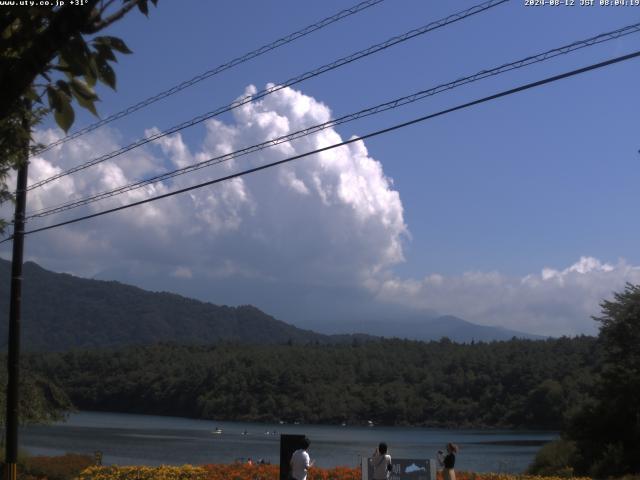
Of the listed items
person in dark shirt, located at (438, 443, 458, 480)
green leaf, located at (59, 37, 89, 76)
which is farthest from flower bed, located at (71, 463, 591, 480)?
green leaf, located at (59, 37, 89, 76)

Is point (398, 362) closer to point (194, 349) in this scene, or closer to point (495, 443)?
point (194, 349)

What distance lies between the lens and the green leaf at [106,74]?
4680 millimetres

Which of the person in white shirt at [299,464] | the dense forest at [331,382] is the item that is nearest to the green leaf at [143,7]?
the person in white shirt at [299,464]

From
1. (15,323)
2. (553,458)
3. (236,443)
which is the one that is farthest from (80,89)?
(236,443)

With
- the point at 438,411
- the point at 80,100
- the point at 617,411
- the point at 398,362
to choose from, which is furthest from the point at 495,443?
A: the point at 80,100

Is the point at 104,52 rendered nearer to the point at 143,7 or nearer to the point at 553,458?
the point at 143,7

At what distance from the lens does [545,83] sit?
11469mm

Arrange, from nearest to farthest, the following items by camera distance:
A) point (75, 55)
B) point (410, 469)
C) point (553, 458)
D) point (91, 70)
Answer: point (75, 55), point (91, 70), point (410, 469), point (553, 458)

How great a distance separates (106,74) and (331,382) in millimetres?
113594

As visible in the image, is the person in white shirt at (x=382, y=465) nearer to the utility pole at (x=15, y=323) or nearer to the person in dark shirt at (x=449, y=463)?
the person in dark shirt at (x=449, y=463)

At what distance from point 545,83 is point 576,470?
68.4ft

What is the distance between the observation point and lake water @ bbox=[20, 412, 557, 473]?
46.2 metres

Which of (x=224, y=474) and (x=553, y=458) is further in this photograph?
(x=553, y=458)

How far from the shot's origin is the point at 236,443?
6950 centimetres
